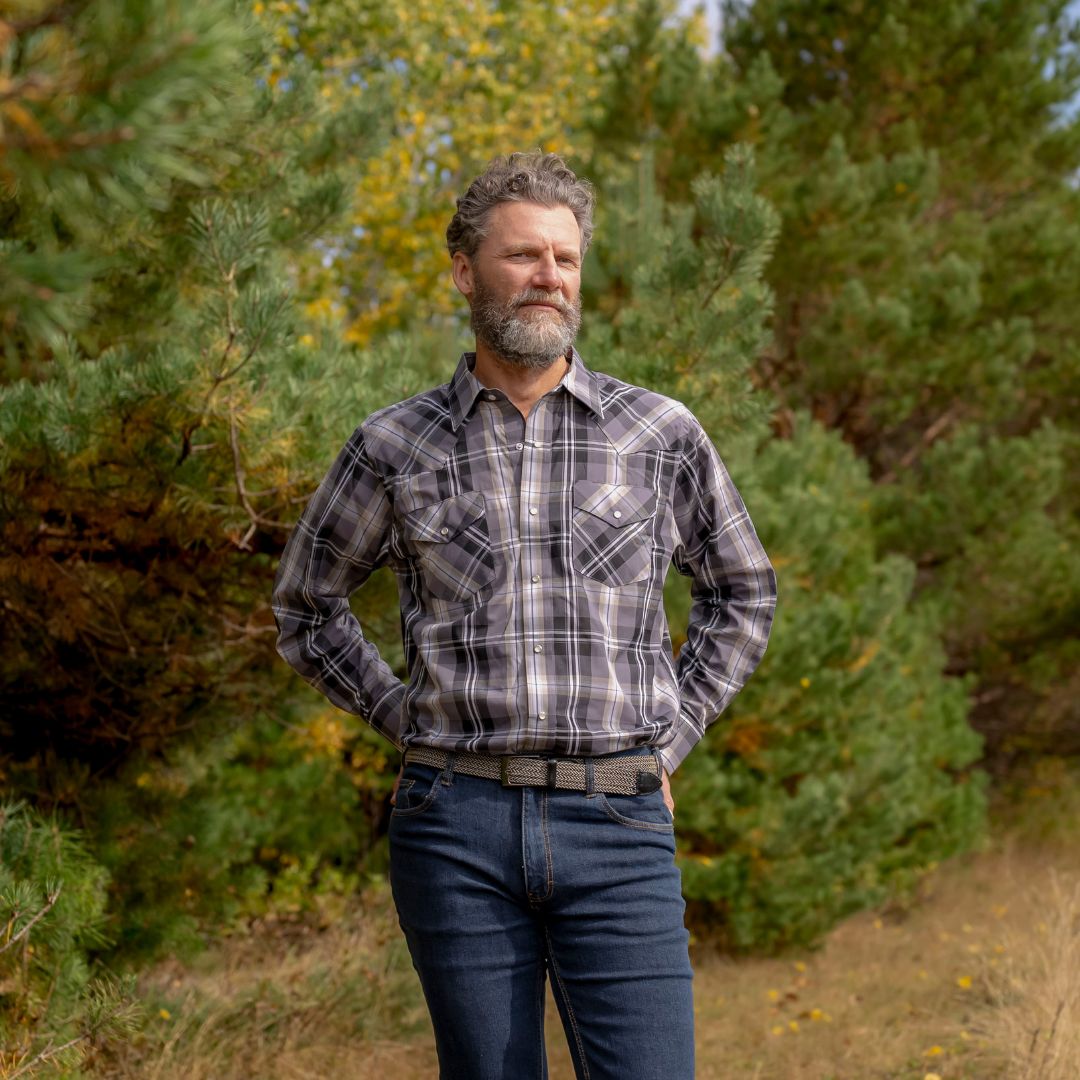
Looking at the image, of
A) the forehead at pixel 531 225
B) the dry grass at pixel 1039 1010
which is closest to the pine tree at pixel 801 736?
the dry grass at pixel 1039 1010

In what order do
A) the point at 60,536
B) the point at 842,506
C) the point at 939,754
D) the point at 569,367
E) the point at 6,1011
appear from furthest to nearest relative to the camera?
the point at 939,754, the point at 842,506, the point at 60,536, the point at 6,1011, the point at 569,367

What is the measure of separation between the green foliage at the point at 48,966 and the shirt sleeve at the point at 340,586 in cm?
85

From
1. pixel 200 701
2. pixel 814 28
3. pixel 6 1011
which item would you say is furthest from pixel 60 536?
pixel 814 28

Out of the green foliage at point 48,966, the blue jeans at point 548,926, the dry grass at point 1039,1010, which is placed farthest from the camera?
the dry grass at point 1039,1010

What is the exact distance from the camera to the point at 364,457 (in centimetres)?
233

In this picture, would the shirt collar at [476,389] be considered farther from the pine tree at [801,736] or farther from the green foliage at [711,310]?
the pine tree at [801,736]

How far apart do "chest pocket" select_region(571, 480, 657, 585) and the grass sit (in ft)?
7.10

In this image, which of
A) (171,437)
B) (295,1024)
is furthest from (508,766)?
(295,1024)

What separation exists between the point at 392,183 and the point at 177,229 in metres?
8.66

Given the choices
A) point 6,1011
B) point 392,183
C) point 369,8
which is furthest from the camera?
point 369,8

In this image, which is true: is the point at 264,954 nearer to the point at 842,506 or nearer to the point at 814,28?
the point at 842,506

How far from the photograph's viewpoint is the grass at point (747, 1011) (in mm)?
3848

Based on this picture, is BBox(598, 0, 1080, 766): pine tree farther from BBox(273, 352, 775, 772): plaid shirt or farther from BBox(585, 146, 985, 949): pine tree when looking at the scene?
BBox(273, 352, 775, 772): plaid shirt

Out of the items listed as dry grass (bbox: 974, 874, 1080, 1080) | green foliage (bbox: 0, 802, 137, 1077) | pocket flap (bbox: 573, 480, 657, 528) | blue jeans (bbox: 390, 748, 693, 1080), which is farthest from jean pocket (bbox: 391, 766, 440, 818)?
dry grass (bbox: 974, 874, 1080, 1080)
